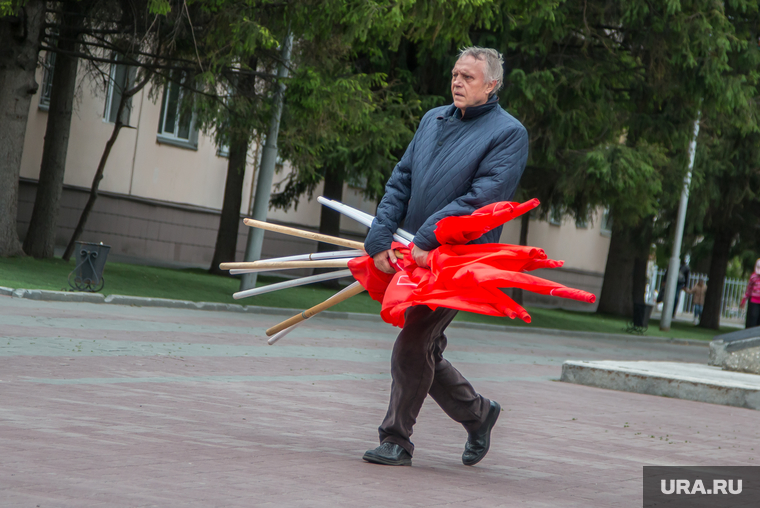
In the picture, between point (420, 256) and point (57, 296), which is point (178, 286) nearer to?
point (57, 296)

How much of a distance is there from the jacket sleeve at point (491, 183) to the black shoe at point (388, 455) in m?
1.04

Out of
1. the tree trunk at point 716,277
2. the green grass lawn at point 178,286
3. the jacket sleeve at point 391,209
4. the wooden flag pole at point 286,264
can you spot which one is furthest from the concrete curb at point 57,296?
the tree trunk at point 716,277

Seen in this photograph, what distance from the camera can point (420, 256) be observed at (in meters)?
4.71

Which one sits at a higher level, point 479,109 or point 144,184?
point 144,184

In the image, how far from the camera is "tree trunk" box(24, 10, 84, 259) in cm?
1841

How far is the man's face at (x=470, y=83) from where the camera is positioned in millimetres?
4855

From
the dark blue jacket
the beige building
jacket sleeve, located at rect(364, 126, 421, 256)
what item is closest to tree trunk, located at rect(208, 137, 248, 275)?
the beige building

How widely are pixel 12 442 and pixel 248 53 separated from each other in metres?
11.2

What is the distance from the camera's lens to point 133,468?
4293mm

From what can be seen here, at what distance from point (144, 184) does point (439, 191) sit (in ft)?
76.5

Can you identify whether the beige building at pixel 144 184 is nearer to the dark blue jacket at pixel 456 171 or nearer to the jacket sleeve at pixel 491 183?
the dark blue jacket at pixel 456 171

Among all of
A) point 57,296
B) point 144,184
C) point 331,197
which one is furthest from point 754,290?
point 57,296

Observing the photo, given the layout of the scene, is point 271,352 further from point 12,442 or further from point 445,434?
point 12,442

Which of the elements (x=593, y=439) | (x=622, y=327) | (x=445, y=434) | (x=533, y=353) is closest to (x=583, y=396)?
(x=593, y=439)
